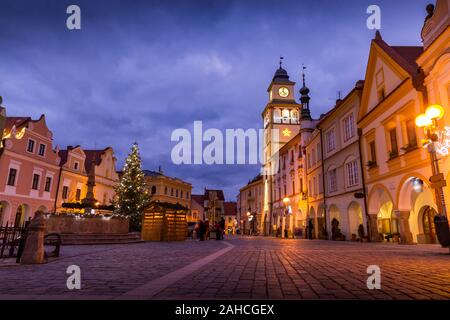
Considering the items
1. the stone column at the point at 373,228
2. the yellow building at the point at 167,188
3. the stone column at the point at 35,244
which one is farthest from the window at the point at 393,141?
the yellow building at the point at 167,188

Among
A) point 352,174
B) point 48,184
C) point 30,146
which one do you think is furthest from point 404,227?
point 48,184

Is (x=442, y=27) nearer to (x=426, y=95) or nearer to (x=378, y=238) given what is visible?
(x=426, y=95)

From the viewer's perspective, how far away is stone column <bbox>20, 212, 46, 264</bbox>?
8.27 m

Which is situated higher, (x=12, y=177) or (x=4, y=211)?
(x=12, y=177)

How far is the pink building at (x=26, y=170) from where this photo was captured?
31.1 m

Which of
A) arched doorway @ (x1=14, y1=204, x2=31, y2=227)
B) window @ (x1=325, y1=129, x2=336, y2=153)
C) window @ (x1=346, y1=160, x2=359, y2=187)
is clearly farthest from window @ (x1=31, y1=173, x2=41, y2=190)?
window @ (x1=346, y1=160, x2=359, y2=187)

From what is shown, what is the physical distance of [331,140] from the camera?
Result: 2972 cm

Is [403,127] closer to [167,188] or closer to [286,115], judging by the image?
[286,115]

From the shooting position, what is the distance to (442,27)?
14.9m

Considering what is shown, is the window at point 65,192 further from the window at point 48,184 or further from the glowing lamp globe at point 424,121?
the glowing lamp globe at point 424,121

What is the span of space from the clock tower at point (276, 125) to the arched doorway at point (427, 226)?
114 feet

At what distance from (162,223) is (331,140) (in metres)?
17.8

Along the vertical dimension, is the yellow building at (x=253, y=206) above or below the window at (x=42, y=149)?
below

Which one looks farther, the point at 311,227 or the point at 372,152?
the point at 311,227
